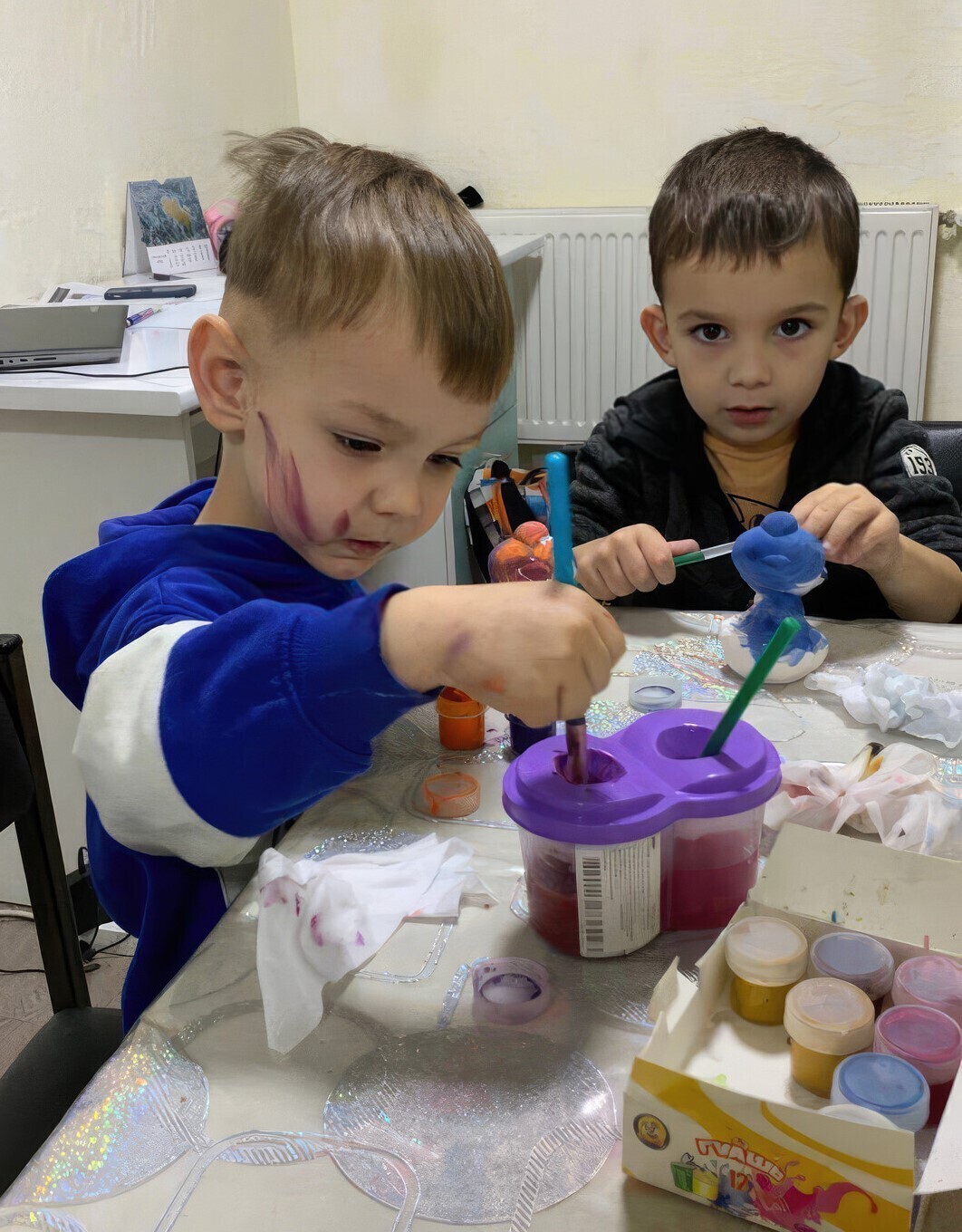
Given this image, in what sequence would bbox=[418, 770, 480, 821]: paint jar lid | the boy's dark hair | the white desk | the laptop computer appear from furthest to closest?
1. the laptop computer
2. the white desk
3. the boy's dark hair
4. bbox=[418, 770, 480, 821]: paint jar lid

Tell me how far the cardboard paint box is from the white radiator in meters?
2.16

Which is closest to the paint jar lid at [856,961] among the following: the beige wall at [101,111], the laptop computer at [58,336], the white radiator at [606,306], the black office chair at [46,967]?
the black office chair at [46,967]

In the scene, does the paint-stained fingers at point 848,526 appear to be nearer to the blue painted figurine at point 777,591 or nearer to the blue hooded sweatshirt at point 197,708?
the blue painted figurine at point 777,591

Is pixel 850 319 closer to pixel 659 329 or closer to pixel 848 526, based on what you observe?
pixel 659 329

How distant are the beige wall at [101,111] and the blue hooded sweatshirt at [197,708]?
4.27 ft

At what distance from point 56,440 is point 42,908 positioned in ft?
2.20

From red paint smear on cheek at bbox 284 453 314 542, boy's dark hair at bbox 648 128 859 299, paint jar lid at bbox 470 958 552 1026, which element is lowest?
paint jar lid at bbox 470 958 552 1026

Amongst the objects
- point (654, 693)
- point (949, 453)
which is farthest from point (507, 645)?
point (949, 453)

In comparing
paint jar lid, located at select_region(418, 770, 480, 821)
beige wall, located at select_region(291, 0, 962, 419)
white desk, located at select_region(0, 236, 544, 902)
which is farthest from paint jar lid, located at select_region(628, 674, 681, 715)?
beige wall, located at select_region(291, 0, 962, 419)

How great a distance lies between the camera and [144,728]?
0.55 metres

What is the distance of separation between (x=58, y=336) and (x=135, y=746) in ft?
3.50

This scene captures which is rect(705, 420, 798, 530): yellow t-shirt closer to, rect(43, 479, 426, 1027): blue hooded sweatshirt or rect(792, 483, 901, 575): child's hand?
rect(792, 483, 901, 575): child's hand

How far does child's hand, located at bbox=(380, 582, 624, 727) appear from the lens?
0.50 m

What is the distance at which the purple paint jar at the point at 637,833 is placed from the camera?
22.1 inches
